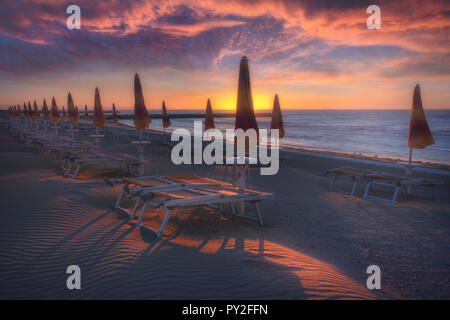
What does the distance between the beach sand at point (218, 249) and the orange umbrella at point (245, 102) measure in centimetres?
189

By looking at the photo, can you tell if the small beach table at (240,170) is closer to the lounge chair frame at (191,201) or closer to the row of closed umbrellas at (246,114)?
the lounge chair frame at (191,201)

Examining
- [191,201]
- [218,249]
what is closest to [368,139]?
[191,201]

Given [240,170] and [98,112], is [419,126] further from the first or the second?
[98,112]

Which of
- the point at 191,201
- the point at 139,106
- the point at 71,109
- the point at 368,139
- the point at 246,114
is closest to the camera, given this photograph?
the point at 191,201

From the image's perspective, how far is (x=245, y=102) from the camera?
510 centimetres

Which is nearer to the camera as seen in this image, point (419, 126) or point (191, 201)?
point (191, 201)

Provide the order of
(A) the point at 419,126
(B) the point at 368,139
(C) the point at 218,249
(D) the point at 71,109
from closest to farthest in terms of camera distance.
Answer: (C) the point at 218,249 < (A) the point at 419,126 < (D) the point at 71,109 < (B) the point at 368,139

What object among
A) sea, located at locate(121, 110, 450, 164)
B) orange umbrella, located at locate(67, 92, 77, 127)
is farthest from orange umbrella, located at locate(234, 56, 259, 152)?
sea, located at locate(121, 110, 450, 164)

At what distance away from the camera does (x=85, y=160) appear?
331 inches

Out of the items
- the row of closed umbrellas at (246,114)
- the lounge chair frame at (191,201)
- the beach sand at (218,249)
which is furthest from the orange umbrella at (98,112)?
the lounge chair frame at (191,201)

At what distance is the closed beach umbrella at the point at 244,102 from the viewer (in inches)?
199

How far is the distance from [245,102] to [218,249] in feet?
8.75

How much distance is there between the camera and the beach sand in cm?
288

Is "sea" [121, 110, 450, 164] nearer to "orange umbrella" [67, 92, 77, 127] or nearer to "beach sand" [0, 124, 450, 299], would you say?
"beach sand" [0, 124, 450, 299]
